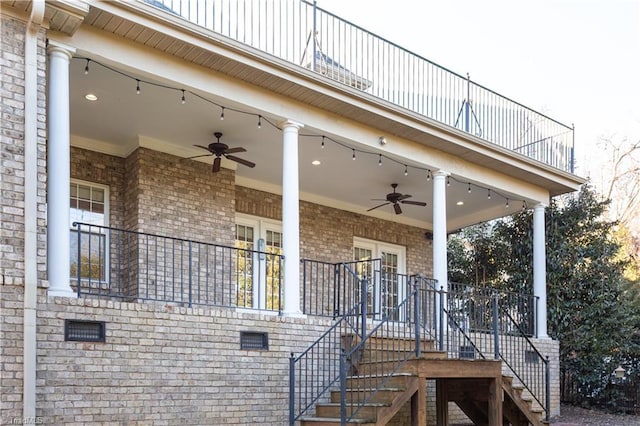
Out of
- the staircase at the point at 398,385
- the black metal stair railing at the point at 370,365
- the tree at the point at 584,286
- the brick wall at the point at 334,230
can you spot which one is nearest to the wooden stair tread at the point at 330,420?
the staircase at the point at 398,385

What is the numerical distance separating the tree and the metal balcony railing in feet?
5.54

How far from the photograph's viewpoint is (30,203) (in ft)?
21.9

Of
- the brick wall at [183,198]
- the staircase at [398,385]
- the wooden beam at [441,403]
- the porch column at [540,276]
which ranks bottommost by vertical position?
the wooden beam at [441,403]

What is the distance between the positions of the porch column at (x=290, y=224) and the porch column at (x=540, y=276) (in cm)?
569

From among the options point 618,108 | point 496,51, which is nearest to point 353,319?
point 496,51

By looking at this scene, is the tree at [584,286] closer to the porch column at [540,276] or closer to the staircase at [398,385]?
the porch column at [540,276]

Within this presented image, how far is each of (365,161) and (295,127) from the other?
2447mm

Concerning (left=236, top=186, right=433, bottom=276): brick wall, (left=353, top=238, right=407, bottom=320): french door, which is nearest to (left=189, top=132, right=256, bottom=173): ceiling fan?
(left=236, top=186, right=433, bottom=276): brick wall

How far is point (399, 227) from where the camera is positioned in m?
15.6

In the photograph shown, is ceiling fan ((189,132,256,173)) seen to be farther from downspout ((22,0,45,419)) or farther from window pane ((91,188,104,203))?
downspout ((22,0,45,419))

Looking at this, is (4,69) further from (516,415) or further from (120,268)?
(516,415)

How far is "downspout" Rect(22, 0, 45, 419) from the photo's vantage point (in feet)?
21.1

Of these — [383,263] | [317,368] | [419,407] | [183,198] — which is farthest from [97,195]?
[383,263]

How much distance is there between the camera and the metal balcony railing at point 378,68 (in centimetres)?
932
